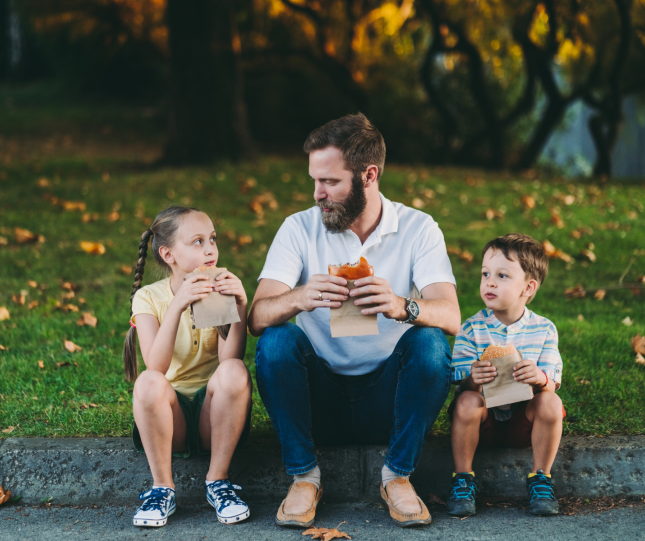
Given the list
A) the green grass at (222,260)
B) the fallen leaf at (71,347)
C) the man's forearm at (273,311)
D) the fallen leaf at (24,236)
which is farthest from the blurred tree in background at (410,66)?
the man's forearm at (273,311)

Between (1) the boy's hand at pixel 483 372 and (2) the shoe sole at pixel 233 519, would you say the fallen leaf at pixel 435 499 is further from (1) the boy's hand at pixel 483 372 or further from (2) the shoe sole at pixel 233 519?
(2) the shoe sole at pixel 233 519

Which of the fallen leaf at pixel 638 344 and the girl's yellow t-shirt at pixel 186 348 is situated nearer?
the girl's yellow t-shirt at pixel 186 348

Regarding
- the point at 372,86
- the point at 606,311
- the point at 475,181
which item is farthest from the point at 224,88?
the point at 606,311

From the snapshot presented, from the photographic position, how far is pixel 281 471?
3113 mm

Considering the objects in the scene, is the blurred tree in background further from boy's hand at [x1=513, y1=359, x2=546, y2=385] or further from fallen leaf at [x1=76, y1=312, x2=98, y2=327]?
boy's hand at [x1=513, y1=359, x2=546, y2=385]

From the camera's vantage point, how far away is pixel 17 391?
3.72m

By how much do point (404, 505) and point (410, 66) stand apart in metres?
12.9

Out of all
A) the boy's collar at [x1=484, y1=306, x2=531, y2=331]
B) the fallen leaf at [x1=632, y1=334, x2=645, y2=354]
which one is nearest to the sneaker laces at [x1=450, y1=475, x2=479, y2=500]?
the boy's collar at [x1=484, y1=306, x2=531, y2=331]

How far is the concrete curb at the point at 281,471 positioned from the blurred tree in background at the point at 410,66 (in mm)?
7317

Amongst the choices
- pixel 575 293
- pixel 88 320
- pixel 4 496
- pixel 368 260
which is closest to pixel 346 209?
pixel 368 260

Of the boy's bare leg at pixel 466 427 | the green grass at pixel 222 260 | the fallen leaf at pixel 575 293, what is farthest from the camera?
the fallen leaf at pixel 575 293

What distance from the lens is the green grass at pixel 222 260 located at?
3.61 metres

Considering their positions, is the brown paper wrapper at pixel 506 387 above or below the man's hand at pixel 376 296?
below

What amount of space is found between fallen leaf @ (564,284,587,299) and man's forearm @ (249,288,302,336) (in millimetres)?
3280
